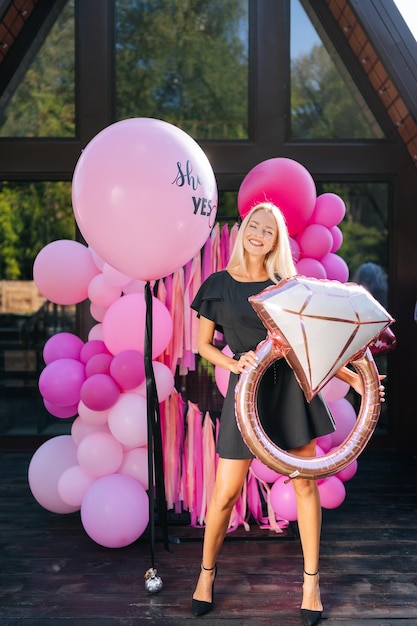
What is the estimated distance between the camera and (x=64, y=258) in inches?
119

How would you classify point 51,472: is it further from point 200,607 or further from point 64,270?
point 200,607

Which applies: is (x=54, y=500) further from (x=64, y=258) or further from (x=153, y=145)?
(x=153, y=145)

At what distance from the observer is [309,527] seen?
228 centimetres

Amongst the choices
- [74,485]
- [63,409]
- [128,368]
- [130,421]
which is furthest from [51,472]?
[128,368]

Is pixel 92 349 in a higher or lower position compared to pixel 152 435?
higher

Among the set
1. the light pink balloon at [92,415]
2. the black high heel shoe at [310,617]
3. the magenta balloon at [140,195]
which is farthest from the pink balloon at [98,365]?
the black high heel shoe at [310,617]

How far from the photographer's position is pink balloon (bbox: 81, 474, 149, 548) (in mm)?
2762

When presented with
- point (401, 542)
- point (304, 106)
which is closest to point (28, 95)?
point (304, 106)

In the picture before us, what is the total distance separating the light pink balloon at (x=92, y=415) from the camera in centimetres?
297

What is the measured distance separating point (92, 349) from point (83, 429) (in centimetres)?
38

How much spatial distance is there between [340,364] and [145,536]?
150 cm

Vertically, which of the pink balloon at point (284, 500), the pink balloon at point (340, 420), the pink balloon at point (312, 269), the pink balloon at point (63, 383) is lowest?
the pink balloon at point (284, 500)

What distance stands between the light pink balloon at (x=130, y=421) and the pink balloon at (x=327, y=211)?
1.19m

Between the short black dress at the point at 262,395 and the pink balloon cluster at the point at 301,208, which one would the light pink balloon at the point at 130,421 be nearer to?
the short black dress at the point at 262,395
